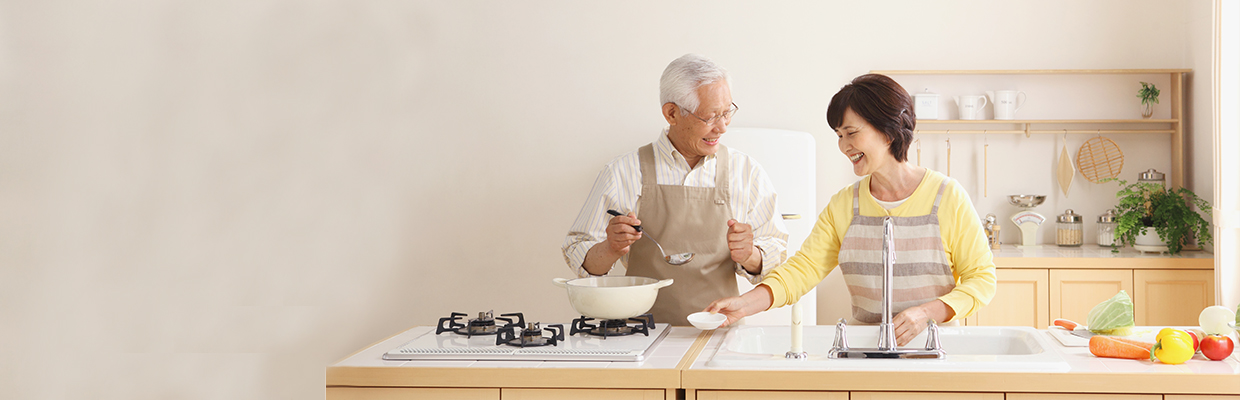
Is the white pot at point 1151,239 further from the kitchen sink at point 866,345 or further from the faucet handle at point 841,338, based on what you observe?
the faucet handle at point 841,338

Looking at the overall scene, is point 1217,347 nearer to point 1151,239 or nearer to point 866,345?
point 866,345

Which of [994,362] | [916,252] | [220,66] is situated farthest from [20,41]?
[916,252]

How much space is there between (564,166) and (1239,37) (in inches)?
107

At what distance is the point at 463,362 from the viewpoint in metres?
1.34

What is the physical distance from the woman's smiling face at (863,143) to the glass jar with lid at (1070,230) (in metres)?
2.45

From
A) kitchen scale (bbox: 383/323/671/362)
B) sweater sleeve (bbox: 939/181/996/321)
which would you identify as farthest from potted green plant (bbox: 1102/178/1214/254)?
kitchen scale (bbox: 383/323/671/362)

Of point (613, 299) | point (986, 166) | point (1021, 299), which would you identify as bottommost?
point (1021, 299)

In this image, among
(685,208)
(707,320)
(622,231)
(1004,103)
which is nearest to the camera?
(707,320)

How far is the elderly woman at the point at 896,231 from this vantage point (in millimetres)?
1669

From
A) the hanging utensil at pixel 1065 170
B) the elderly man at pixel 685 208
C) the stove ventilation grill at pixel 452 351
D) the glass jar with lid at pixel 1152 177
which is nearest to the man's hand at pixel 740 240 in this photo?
the elderly man at pixel 685 208

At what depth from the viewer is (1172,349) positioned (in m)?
1.31

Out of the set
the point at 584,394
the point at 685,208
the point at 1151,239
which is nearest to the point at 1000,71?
the point at 1151,239

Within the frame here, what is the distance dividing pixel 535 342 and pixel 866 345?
2.22ft

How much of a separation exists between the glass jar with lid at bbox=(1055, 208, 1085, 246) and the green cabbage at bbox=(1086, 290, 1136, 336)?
97.3 inches
